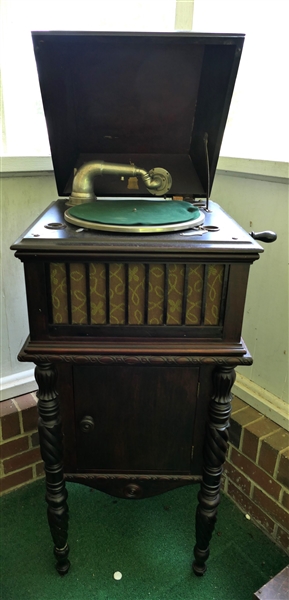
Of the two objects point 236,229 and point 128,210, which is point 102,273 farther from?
point 236,229

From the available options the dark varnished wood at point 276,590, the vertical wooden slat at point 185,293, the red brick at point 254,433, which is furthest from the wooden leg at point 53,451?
the red brick at point 254,433

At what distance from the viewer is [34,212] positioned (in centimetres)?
159

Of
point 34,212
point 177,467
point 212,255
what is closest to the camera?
point 212,255

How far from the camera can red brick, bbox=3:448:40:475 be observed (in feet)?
5.42

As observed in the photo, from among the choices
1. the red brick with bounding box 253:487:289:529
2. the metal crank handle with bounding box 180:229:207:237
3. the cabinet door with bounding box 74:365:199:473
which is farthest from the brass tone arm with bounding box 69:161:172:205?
the red brick with bounding box 253:487:289:529

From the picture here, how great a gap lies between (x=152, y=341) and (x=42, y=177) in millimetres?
857

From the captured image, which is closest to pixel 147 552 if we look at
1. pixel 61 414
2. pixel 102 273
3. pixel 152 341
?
pixel 61 414

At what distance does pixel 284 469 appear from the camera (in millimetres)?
1449

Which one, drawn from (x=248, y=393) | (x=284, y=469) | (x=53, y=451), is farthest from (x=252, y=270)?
(x=53, y=451)

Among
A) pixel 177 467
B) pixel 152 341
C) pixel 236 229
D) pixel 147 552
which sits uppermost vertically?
pixel 236 229

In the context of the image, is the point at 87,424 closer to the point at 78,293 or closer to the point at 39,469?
the point at 78,293

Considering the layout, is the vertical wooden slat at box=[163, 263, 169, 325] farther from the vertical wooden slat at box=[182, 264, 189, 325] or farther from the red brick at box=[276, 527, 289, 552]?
the red brick at box=[276, 527, 289, 552]

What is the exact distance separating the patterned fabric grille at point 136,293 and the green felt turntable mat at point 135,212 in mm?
128

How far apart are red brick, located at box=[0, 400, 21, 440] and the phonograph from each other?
1.36ft
